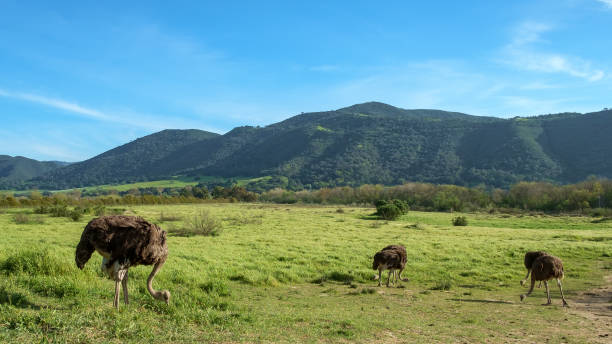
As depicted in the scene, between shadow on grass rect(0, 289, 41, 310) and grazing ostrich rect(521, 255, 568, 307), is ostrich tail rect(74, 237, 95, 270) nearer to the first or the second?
shadow on grass rect(0, 289, 41, 310)

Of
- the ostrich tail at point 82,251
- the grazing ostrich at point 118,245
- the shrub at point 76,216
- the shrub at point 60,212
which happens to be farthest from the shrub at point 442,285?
the shrub at point 60,212

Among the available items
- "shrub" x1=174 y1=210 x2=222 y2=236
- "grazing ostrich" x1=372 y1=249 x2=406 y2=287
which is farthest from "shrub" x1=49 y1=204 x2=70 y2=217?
"grazing ostrich" x1=372 y1=249 x2=406 y2=287

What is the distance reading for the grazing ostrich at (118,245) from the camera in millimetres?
6984

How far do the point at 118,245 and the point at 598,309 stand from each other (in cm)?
1433

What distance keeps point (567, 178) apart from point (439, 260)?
15722cm

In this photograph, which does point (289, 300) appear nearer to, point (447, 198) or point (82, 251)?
point (82, 251)

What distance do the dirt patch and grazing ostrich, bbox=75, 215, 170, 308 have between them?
10162 mm

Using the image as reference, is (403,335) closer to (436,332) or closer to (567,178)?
(436,332)

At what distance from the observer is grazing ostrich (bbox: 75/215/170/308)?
6.98 meters

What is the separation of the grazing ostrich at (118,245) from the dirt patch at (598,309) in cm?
1016

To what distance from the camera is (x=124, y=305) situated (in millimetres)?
7359

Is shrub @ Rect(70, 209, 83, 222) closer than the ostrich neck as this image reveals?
No

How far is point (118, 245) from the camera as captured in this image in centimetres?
701

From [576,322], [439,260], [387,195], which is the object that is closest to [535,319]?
[576,322]
